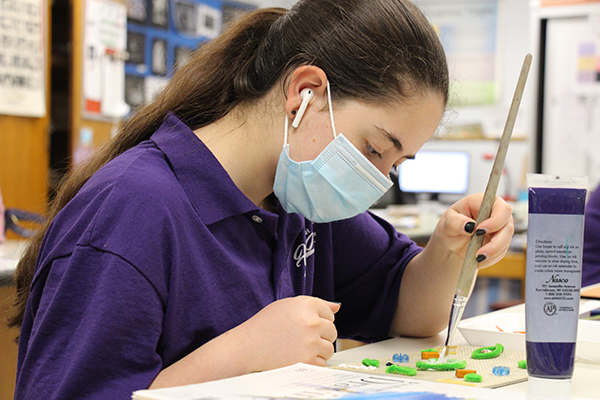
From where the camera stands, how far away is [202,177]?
34.7 inches

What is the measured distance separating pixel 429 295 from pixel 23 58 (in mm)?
2634

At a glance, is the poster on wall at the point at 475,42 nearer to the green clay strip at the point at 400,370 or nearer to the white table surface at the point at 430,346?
the white table surface at the point at 430,346

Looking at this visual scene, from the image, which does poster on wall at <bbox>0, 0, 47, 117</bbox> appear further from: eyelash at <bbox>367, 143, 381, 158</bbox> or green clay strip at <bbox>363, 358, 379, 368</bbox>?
green clay strip at <bbox>363, 358, 379, 368</bbox>

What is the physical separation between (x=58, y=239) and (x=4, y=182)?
8.38 feet

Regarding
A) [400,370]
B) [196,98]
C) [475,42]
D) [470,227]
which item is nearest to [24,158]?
[196,98]

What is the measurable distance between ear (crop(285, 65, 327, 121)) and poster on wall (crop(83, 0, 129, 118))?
271 centimetres

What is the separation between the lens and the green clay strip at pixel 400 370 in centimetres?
78

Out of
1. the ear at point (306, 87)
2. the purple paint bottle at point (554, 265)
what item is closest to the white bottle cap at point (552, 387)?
the purple paint bottle at point (554, 265)

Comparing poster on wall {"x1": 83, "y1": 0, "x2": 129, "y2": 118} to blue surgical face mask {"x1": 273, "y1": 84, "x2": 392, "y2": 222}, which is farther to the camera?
poster on wall {"x1": 83, "y1": 0, "x2": 129, "y2": 118}

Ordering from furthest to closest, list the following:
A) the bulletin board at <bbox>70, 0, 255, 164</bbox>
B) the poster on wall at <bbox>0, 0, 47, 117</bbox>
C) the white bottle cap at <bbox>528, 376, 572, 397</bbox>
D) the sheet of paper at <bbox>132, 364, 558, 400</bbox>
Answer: the bulletin board at <bbox>70, 0, 255, 164</bbox>, the poster on wall at <bbox>0, 0, 47, 117</bbox>, the white bottle cap at <bbox>528, 376, 572, 397</bbox>, the sheet of paper at <bbox>132, 364, 558, 400</bbox>

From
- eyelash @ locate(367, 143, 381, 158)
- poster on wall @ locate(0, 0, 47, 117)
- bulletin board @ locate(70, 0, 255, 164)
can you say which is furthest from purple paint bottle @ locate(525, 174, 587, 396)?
poster on wall @ locate(0, 0, 47, 117)

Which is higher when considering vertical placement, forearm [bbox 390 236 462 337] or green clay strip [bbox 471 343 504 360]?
forearm [bbox 390 236 462 337]

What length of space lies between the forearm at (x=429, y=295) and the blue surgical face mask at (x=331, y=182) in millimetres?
198

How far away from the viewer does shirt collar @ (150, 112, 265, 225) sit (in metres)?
0.86
